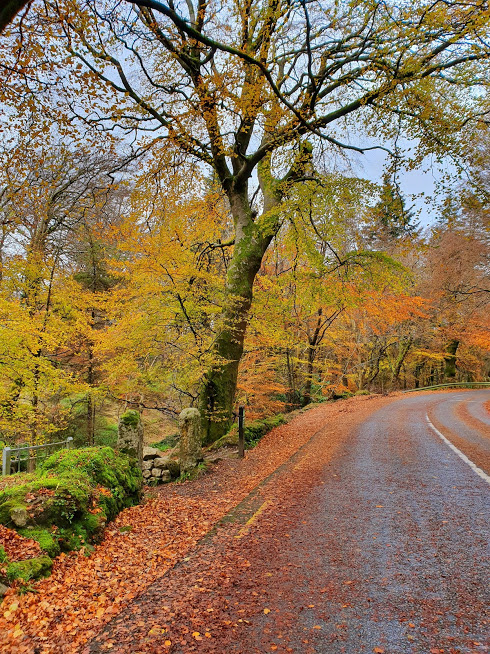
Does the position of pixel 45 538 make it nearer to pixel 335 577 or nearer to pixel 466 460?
pixel 335 577

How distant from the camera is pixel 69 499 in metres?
4.04

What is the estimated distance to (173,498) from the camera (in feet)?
19.3

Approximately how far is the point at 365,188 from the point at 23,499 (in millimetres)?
8706

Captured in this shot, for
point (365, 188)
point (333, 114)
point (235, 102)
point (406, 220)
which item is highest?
point (333, 114)

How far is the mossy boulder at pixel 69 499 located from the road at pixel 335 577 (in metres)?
1.26

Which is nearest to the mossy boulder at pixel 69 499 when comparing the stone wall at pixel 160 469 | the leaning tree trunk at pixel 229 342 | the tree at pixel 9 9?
the stone wall at pixel 160 469

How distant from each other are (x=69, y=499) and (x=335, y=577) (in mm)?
2855

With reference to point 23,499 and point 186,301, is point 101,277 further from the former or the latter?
point 23,499

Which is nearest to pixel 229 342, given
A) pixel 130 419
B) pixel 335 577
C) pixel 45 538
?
pixel 130 419

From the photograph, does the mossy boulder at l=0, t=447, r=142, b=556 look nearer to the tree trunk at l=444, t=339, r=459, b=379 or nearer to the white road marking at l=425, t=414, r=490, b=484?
the white road marking at l=425, t=414, r=490, b=484

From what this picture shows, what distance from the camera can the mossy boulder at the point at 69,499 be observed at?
11.9 feet

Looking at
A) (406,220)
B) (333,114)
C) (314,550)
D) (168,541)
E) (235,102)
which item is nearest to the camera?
(314,550)

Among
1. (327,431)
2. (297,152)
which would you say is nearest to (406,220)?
(297,152)

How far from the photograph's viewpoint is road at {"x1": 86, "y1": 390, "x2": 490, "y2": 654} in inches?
94.6
